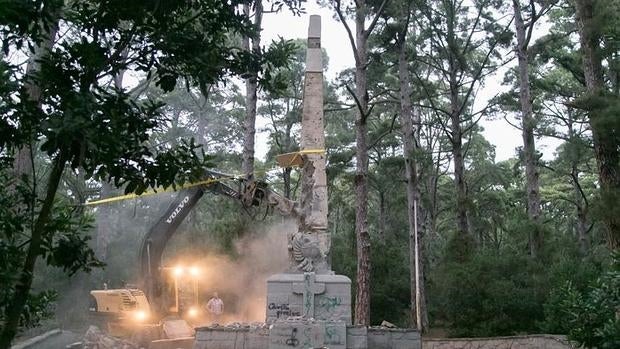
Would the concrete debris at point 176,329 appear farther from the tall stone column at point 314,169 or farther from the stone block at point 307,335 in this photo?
the stone block at point 307,335

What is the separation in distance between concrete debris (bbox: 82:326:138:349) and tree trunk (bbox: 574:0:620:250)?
10.1m

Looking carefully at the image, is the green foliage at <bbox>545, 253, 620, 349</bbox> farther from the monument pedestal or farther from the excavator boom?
the excavator boom

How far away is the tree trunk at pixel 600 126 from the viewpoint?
9398 mm

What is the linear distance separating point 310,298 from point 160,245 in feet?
13.6

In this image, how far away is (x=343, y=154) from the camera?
101 ft

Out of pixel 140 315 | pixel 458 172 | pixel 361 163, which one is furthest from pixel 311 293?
pixel 458 172

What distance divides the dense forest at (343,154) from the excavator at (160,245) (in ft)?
4.27

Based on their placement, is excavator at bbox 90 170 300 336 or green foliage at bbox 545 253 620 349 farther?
excavator at bbox 90 170 300 336

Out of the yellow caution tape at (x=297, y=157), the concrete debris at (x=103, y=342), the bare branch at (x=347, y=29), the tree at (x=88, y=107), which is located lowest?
the concrete debris at (x=103, y=342)

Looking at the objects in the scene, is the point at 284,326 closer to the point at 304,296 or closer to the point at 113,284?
the point at 304,296

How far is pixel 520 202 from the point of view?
3841cm

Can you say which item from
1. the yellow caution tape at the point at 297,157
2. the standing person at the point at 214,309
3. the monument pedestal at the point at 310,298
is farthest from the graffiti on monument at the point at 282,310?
the standing person at the point at 214,309

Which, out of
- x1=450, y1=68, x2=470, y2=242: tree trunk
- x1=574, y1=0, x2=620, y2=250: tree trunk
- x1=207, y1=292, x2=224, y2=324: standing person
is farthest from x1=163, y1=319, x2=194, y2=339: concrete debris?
x1=450, y1=68, x2=470, y2=242: tree trunk

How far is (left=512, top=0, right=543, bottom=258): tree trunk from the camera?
61.1ft
